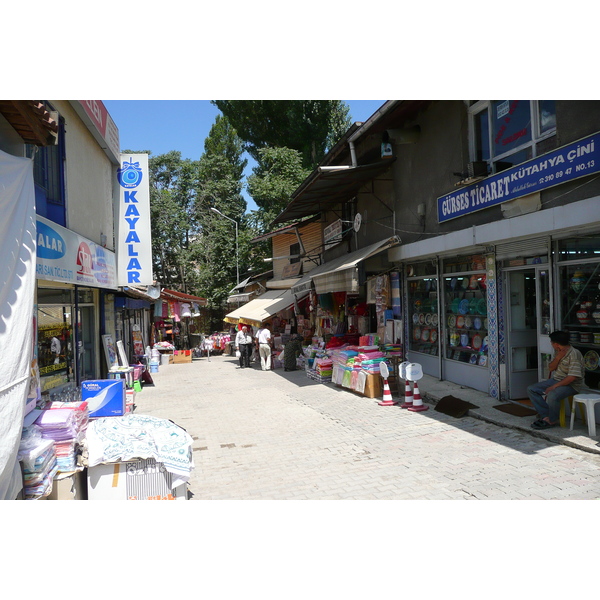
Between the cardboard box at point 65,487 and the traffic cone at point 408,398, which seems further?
the traffic cone at point 408,398

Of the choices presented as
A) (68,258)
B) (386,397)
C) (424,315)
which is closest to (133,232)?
(68,258)

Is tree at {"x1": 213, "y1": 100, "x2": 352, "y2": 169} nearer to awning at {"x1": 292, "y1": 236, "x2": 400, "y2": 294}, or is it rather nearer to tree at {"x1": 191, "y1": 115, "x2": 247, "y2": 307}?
tree at {"x1": 191, "y1": 115, "x2": 247, "y2": 307}

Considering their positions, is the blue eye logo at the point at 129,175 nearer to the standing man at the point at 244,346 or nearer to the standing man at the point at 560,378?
the standing man at the point at 244,346

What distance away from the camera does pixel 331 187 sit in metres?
13.9

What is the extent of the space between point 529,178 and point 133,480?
268 inches

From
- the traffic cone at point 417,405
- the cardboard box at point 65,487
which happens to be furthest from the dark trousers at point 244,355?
the cardboard box at point 65,487

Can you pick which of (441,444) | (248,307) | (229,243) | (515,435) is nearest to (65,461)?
(441,444)

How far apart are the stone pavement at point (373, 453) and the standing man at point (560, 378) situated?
1.12 ft

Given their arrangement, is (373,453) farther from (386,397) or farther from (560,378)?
(386,397)

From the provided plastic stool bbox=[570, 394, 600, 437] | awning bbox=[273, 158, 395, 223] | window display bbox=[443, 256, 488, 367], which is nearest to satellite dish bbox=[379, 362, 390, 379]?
window display bbox=[443, 256, 488, 367]

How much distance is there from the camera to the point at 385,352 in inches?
438

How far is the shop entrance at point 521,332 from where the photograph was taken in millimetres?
8609

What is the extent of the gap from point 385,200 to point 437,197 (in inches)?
106

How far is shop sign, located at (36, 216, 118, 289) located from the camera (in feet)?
19.5
